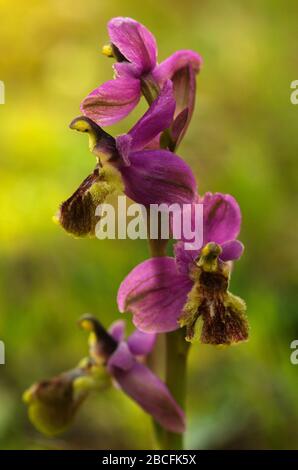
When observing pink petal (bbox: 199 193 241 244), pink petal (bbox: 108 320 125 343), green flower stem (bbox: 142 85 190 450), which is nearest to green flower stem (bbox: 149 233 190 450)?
green flower stem (bbox: 142 85 190 450)

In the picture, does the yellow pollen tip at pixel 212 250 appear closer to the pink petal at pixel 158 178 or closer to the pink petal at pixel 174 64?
the pink petal at pixel 158 178

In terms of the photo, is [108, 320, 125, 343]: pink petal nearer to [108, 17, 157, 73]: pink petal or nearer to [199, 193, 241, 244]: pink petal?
[199, 193, 241, 244]: pink petal

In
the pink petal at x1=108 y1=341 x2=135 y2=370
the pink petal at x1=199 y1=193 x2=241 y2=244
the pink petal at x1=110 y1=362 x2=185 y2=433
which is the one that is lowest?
the pink petal at x1=110 y1=362 x2=185 y2=433

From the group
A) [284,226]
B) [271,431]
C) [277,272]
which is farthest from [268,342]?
[284,226]

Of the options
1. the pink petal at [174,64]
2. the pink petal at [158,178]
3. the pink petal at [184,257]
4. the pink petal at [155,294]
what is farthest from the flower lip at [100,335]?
the pink petal at [174,64]

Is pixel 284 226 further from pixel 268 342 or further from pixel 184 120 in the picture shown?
pixel 184 120

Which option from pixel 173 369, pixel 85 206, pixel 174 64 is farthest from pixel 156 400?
pixel 174 64
